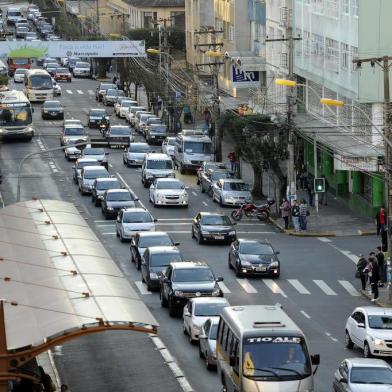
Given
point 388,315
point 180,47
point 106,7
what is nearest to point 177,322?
point 388,315

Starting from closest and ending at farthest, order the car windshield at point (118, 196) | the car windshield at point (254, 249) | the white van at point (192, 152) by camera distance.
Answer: the car windshield at point (254, 249) < the car windshield at point (118, 196) < the white van at point (192, 152)

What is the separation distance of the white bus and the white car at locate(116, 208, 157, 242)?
54145mm

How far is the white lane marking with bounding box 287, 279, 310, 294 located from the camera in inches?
2261

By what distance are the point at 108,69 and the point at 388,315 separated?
109016 mm

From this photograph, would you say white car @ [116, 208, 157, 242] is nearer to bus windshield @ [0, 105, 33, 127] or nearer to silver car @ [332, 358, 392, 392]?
silver car @ [332, 358, 392, 392]

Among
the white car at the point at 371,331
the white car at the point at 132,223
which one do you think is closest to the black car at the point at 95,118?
Result: the white car at the point at 132,223

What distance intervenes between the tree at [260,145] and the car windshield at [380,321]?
29998mm

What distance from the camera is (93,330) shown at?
1315 inches

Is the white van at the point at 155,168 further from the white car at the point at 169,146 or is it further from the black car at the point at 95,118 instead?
the black car at the point at 95,118

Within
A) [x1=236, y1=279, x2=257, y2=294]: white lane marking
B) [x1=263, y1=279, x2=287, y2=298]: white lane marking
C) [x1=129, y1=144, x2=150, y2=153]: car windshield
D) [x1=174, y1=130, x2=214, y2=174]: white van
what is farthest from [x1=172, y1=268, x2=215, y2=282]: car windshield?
Answer: [x1=129, y1=144, x2=150, y2=153]: car windshield

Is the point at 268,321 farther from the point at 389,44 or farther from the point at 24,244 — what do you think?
the point at 389,44

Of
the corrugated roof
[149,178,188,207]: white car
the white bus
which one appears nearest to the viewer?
the corrugated roof

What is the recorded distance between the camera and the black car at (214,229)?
67062mm

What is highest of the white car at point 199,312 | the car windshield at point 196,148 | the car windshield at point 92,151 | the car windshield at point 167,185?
the white car at point 199,312
